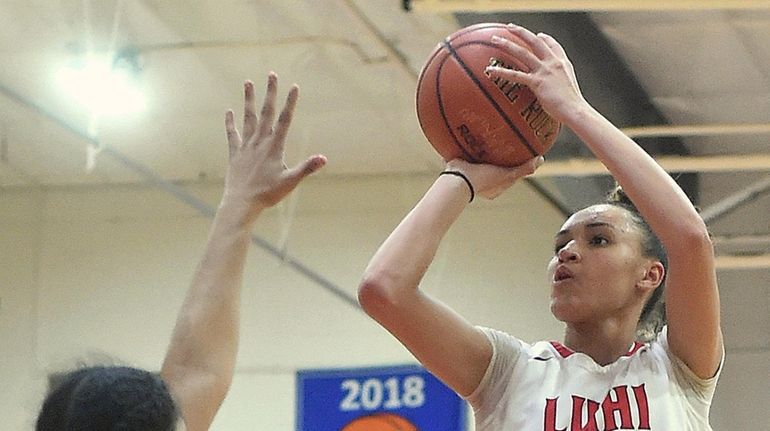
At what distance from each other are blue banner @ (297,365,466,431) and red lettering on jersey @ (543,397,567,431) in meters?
5.57

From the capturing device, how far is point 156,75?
6.93 m

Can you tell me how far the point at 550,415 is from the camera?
2197 mm

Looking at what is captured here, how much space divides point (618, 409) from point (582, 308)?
0.23 m

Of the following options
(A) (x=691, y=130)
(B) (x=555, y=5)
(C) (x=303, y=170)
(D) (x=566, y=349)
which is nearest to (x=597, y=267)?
(D) (x=566, y=349)

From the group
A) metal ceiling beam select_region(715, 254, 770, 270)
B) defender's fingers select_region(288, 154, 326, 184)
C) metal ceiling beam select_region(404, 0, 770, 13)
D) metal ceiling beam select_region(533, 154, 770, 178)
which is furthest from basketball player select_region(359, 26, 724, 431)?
metal ceiling beam select_region(715, 254, 770, 270)

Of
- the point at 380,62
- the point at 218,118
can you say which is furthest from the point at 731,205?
the point at 218,118

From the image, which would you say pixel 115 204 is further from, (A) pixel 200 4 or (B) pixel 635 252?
(B) pixel 635 252

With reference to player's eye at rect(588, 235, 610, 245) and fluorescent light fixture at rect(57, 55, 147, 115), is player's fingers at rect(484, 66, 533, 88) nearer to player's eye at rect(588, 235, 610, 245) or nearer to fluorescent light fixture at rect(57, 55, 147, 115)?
player's eye at rect(588, 235, 610, 245)

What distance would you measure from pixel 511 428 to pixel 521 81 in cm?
62

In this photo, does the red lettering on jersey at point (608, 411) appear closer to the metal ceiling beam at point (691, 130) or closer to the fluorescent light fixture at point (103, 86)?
the metal ceiling beam at point (691, 130)

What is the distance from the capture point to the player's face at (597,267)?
2.36 metres

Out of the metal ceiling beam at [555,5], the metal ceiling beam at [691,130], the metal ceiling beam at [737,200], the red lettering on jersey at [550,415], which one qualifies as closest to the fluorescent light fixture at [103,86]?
the metal ceiling beam at [555,5]

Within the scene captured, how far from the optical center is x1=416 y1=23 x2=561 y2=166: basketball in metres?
2.35

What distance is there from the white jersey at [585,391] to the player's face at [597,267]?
3.4 inches
